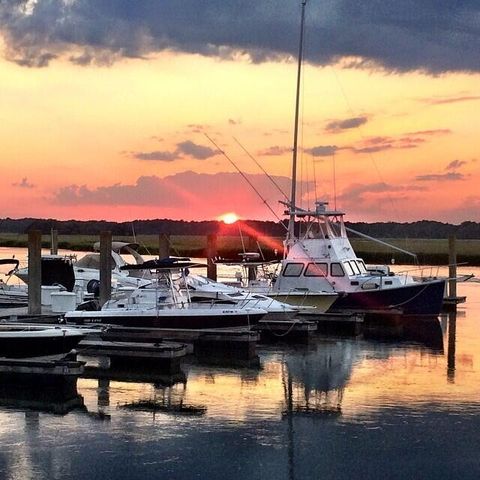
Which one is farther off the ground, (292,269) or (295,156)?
(295,156)

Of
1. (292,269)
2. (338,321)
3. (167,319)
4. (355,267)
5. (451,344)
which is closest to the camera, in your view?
(167,319)

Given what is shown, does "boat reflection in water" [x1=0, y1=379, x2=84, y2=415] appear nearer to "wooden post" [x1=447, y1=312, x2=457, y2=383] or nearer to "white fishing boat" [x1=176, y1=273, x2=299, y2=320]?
"white fishing boat" [x1=176, y1=273, x2=299, y2=320]

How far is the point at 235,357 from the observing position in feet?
75.0

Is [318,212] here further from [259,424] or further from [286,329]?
[259,424]

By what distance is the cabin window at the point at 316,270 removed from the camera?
32375 millimetres

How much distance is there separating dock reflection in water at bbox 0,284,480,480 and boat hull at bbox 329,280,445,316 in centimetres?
947

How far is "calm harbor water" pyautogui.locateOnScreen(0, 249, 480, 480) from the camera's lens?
1285 centimetres

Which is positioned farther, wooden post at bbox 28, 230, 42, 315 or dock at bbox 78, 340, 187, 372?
wooden post at bbox 28, 230, 42, 315

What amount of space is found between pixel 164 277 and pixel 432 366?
25.4ft

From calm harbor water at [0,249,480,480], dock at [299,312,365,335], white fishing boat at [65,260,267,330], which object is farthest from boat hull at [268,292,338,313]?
calm harbor water at [0,249,480,480]

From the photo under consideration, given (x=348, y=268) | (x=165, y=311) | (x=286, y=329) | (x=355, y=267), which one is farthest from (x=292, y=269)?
(x=165, y=311)

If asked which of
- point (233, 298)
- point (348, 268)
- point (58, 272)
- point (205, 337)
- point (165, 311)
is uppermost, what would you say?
point (348, 268)

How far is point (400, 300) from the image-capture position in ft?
108

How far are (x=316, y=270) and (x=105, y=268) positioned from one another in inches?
329
